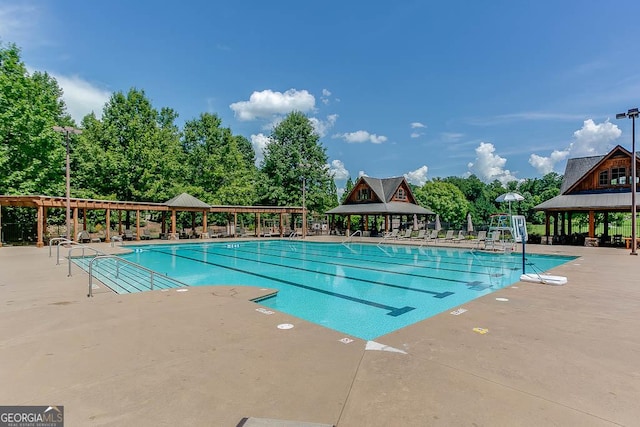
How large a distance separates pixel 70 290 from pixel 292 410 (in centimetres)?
680

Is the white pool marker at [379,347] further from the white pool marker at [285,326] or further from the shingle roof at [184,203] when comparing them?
the shingle roof at [184,203]

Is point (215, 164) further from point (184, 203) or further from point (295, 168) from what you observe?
point (184, 203)

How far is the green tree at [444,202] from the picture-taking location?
45125mm

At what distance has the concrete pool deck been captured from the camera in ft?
8.14

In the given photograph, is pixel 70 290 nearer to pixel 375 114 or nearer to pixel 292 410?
pixel 292 410

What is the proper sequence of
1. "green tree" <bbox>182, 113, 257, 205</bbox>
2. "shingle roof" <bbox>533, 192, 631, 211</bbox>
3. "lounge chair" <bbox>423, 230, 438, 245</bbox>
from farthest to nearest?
"green tree" <bbox>182, 113, 257, 205</bbox> → "lounge chair" <bbox>423, 230, 438, 245</bbox> → "shingle roof" <bbox>533, 192, 631, 211</bbox>

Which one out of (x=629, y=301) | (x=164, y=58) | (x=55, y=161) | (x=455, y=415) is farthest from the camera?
(x=55, y=161)

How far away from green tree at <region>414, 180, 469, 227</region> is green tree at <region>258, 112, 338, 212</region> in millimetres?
16888

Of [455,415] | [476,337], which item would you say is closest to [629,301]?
[476,337]

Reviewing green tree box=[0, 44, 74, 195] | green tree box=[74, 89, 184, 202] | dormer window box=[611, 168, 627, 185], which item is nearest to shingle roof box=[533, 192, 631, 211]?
dormer window box=[611, 168, 627, 185]

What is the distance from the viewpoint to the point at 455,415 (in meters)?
2.44

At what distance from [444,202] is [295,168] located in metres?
23.2

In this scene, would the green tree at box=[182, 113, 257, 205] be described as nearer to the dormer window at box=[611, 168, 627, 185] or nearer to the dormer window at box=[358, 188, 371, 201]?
the dormer window at box=[358, 188, 371, 201]

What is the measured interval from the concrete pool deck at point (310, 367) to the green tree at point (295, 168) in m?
28.6
